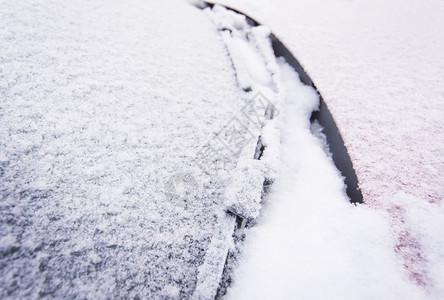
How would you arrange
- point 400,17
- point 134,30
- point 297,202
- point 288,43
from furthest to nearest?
1. point 400,17
2. point 288,43
3. point 134,30
4. point 297,202

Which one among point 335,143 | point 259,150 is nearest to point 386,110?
point 335,143

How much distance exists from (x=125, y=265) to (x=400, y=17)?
9.45 feet

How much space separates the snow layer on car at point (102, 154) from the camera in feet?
2.50

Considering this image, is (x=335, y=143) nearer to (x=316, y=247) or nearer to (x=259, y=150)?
(x=259, y=150)

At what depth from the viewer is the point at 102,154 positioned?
1007 millimetres

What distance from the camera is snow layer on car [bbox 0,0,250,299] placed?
2.50 feet

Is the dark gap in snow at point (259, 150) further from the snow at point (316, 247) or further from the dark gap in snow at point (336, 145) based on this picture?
the dark gap in snow at point (336, 145)

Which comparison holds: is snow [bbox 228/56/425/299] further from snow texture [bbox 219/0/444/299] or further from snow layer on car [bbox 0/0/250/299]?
snow layer on car [bbox 0/0/250/299]

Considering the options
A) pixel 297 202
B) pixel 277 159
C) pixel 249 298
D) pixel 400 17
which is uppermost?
pixel 400 17

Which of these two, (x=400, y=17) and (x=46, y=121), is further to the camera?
(x=400, y=17)

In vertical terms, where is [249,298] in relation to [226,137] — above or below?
below

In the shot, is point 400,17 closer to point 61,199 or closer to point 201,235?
point 201,235

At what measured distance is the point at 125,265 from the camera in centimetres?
80

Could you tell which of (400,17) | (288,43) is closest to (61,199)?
(288,43)
